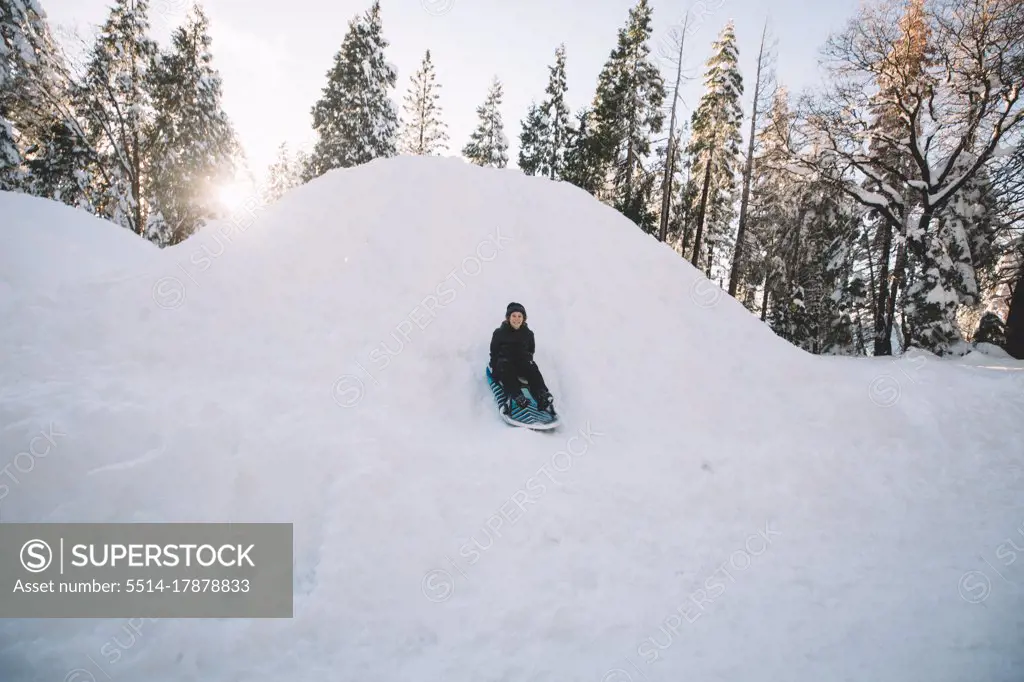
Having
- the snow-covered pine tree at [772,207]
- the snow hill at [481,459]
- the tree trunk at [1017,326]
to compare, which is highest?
the snow-covered pine tree at [772,207]

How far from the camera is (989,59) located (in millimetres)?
10727

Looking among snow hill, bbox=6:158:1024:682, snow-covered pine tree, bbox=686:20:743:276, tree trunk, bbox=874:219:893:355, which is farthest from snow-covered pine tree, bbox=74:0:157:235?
tree trunk, bbox=874:219:893:355

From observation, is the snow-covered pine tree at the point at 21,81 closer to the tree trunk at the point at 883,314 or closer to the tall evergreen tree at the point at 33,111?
the tall evergreen tree at the point at 33,111

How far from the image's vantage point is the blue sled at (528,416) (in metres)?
Result: 5.68

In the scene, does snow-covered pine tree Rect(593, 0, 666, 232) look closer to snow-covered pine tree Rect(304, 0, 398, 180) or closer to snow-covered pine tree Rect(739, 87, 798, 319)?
snow-covered pine tree Rect(739, 87, 798, 319)

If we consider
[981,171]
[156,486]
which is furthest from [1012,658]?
[981,171]

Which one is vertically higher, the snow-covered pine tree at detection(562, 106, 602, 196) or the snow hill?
the snow-covered pine tree at detection(562, 106, 602, 196)

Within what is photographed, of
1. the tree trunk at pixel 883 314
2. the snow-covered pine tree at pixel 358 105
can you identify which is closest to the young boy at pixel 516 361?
the tree trunk at pixel 883 314

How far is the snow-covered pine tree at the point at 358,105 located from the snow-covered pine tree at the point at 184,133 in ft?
14.3

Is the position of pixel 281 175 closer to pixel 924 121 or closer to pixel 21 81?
pixel 21 81

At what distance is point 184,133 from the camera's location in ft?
60.7

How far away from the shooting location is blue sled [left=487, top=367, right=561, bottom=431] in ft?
18.6

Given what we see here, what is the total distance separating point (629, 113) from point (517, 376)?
2093 cm

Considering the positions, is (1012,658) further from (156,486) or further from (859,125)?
(859,125)
